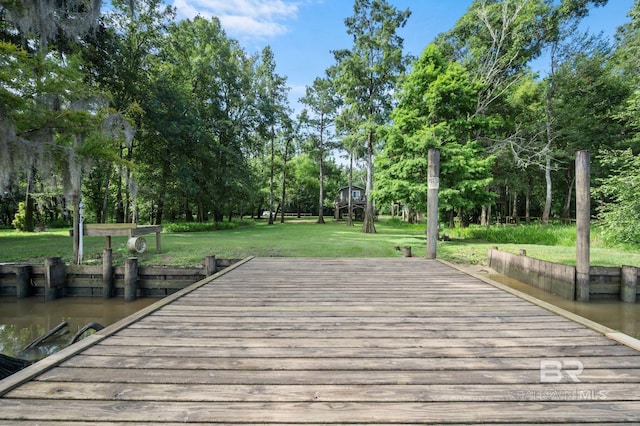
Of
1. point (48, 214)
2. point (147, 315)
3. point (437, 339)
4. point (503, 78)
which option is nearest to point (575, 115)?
point (503, 78)

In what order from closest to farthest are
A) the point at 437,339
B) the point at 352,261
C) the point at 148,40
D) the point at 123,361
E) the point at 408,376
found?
the point at 408,376 < the point at 123,361 < the point at 437,339 < the point at 352,261 < the point at 148,40

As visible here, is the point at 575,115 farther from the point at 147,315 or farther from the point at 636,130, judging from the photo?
the point at 147,315

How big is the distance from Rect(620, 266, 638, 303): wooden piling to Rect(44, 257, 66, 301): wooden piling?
42.0 ft

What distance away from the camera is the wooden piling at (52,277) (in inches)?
270

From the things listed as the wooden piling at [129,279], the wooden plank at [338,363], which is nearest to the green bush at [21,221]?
the wooden piling at [129,279]

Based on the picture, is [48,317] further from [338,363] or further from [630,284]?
[630,284]

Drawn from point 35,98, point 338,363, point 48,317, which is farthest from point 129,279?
point 338,363

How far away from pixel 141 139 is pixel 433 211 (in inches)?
752

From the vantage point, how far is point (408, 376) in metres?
2.10

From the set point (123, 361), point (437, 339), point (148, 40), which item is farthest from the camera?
point (148, 40)

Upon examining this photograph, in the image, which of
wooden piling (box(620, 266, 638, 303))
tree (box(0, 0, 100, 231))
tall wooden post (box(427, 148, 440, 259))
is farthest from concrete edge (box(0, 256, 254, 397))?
wooden piling (box(620, 266, 638, 303))

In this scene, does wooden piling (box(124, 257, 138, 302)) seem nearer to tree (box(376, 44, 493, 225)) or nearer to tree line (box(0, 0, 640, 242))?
tree line (box(0, 0, 640, 242))

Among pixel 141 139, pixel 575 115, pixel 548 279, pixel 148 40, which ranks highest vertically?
pixel 148 40

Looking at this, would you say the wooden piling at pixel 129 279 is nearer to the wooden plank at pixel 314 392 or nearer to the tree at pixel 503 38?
the wooden plank at pixel 314 392
